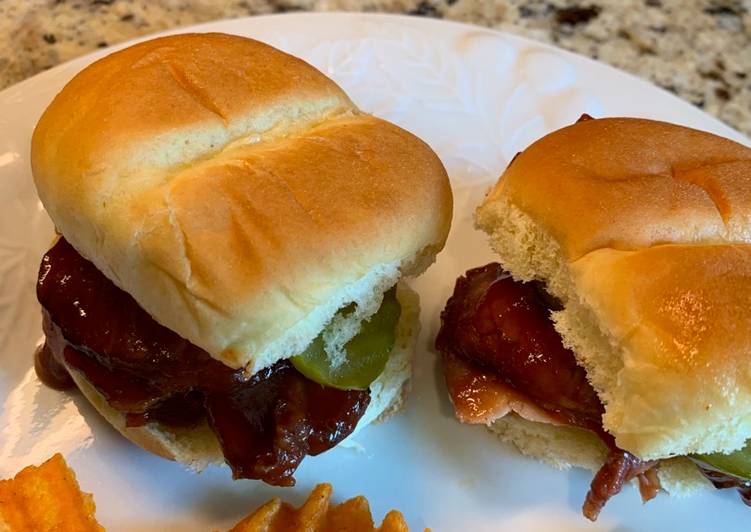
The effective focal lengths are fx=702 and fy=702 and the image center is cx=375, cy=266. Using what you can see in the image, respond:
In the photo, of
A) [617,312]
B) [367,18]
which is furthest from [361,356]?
[367,18]

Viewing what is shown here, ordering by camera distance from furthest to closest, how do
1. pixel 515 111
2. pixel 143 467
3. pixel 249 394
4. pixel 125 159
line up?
pixel 515 111, pixel 143 467, pixel 249 394, pixel 125 159

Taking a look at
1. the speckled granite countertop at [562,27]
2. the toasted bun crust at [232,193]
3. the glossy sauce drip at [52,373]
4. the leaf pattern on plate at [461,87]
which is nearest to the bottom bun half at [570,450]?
the toasted bun crust at [232,193]

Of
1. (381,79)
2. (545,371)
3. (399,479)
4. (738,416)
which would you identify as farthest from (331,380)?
(381,79)

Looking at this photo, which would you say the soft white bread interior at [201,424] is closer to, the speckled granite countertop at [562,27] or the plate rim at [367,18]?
the plate rim at [367,18]

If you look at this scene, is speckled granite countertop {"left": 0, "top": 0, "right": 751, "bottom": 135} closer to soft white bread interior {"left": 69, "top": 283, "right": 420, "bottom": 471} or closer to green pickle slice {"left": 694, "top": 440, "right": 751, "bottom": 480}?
soft white bread interior {"left": 69, "top": 283, "right": 420, "bottom": 471}

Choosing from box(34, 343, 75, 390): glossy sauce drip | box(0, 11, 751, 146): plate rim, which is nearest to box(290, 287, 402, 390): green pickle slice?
box(34, 343, 75, 390): glossy sauce drip

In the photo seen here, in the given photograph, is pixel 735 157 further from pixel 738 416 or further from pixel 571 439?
pixel 571 439

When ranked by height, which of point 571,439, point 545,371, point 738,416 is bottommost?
point 571,439
